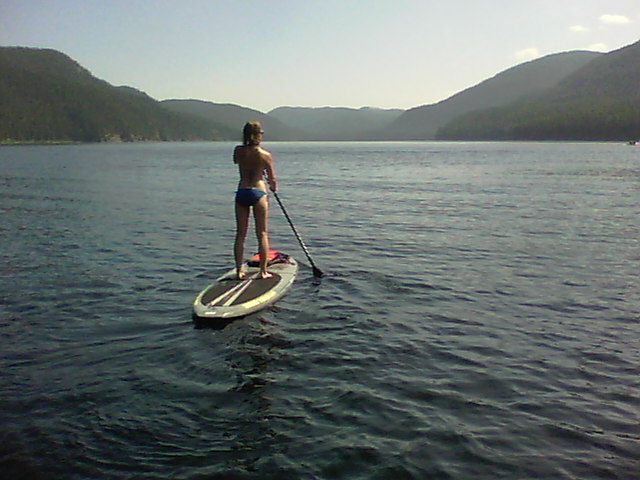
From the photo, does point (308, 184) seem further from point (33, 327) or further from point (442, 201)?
point (33, 327)

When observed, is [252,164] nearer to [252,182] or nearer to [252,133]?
[252,182]

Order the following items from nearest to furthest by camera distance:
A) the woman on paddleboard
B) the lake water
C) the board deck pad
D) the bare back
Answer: the lake water, the board deck pad, the woman on paddleboard, the bare back

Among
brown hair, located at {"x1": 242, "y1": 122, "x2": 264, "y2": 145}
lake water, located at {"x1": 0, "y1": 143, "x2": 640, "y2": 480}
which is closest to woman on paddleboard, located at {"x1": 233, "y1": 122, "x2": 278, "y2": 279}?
brown hair, located at {"x1": 242, "y1": 122, "x2": 264, "y2": 145}

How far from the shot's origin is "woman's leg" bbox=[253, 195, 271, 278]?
39.4 feet

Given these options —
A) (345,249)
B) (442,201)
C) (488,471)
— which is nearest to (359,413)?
(488,471)

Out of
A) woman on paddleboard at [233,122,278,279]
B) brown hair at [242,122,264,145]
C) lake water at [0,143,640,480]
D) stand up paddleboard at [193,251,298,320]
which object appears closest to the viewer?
lake water at [0,143,640,480]

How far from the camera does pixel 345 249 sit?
18.4 metres

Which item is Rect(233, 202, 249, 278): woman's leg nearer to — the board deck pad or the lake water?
the board deck pad

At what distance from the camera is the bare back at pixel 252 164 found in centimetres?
1162

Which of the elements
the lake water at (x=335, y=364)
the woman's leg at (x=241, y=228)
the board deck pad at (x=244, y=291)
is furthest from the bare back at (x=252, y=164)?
the lake water at (x=335, y=364)

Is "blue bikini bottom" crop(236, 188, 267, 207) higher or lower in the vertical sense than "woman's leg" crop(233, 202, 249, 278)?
higher

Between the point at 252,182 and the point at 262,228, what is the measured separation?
108cm

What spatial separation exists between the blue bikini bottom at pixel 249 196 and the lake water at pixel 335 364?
2.42 metres

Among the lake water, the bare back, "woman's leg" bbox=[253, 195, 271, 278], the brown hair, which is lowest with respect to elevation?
the lake water
